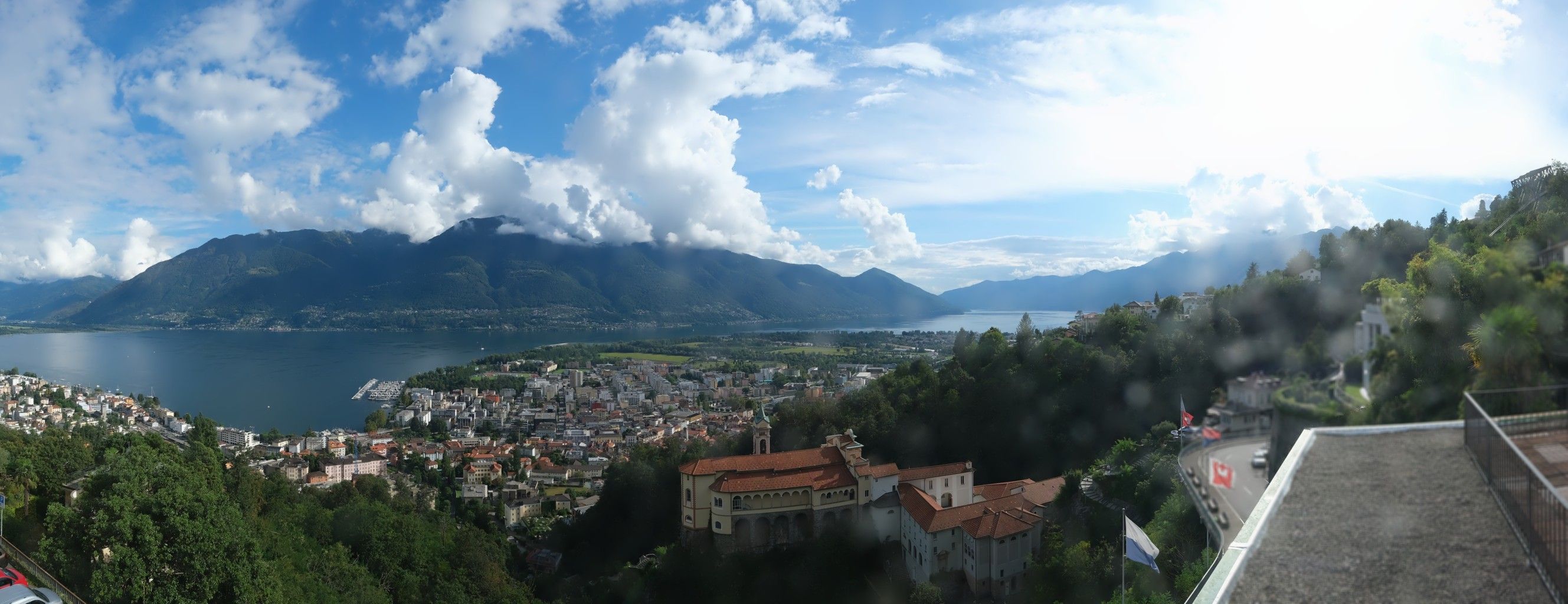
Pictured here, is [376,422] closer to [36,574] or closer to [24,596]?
[36,574]

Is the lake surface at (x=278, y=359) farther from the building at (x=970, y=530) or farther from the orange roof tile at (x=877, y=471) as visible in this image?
the building at (x=970, y=530)

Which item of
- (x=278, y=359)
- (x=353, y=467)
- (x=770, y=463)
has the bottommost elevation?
(x=353, y=467)

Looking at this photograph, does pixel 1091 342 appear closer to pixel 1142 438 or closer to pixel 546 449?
pixel 1142 438

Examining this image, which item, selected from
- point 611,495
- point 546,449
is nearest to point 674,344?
point 546,449

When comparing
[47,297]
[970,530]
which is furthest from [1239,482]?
[47,297]

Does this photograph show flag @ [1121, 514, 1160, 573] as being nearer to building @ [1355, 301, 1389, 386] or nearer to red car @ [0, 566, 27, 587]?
building @ [1355, 301, 1389, 386]

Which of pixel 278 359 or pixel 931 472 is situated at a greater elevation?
→ pixel 931 472

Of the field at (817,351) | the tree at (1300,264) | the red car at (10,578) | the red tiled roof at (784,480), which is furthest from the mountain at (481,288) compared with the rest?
the tree at (1300,264)
